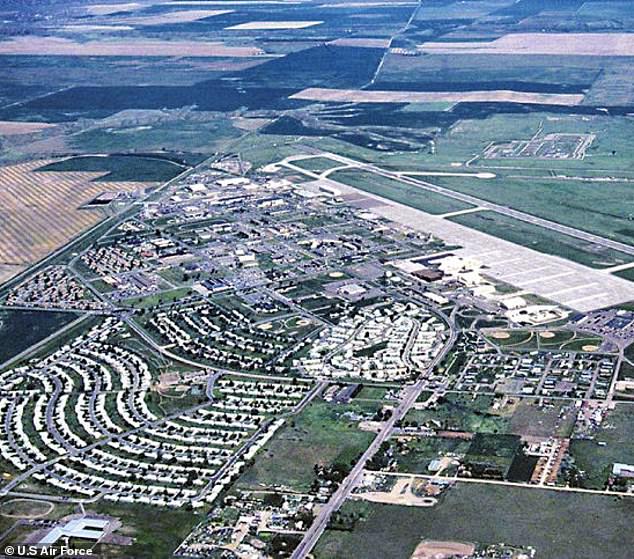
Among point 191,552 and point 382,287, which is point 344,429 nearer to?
point 191,552

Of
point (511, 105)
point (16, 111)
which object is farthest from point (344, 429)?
point (16, 111)

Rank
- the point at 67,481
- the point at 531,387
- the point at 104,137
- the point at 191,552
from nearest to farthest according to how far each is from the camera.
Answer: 1. the point at 191,552
2. the point at 67,481
3. the point at 531,387
4. the point at 104,137

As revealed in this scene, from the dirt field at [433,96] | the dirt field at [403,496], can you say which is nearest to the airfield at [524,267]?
the dirt field at [403,496]

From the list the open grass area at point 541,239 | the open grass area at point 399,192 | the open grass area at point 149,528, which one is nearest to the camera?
the open grass area at point 149,528

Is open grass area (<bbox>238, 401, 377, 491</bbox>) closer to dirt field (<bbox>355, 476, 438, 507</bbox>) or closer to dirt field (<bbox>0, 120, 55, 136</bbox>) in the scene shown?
dirt field (<bbox>355, 476, 438, 507</bbox>)

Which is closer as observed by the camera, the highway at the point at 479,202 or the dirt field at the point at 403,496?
the dirt field at the point at 403,496

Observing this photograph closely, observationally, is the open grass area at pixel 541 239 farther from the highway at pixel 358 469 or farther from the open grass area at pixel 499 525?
the open grass area at pixel 499 525
